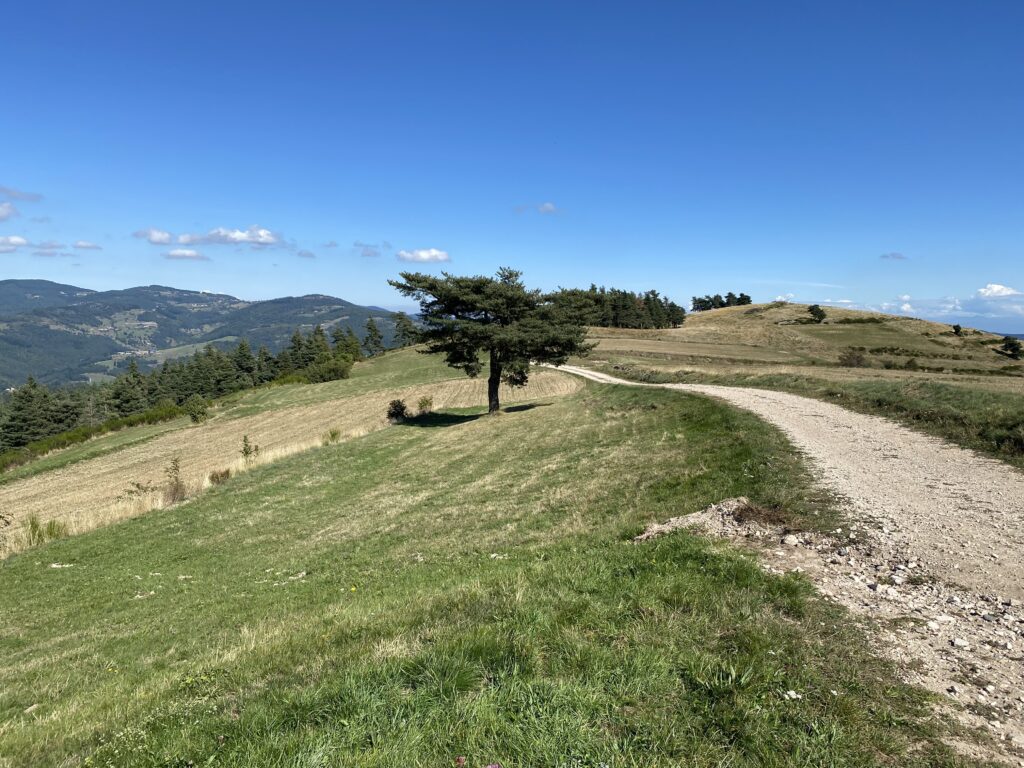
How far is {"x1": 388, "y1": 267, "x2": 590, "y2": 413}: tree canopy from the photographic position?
33.9 metres

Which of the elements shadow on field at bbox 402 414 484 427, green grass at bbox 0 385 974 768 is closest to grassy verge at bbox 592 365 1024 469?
green grass at bbox 0 385 974 768

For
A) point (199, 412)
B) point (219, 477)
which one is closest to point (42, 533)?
point (219, 477)

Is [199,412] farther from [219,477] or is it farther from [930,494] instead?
[930,494]

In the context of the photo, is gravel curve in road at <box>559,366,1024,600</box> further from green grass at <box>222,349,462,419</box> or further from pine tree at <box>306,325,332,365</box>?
pine tree at <box>306,325,332,365</box>

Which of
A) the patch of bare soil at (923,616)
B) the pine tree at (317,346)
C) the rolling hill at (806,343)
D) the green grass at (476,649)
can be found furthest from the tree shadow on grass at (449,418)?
the pine tree at (317,346)

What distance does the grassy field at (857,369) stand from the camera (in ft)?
53.4

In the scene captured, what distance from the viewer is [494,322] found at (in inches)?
1393

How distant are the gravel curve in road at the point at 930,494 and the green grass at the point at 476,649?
1.25 metres

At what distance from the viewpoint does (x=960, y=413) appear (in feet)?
53.7

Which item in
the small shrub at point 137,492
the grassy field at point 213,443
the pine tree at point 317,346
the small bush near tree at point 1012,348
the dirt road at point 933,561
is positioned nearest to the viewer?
the dirt road at point 933,561

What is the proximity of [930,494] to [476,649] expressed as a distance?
1025cm

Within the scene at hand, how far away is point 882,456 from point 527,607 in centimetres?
1214

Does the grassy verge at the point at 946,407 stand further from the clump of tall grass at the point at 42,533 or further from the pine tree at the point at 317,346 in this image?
the pine tree at the point at 317,346

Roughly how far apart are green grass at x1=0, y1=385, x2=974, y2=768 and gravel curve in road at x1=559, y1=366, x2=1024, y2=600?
1245 mm
